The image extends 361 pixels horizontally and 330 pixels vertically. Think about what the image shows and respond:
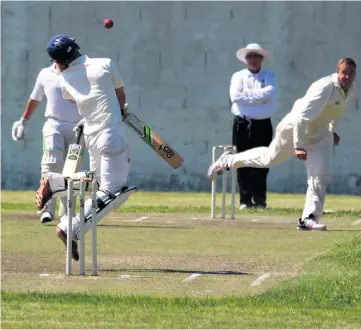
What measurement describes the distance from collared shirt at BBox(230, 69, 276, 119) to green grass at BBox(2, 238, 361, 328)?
7.48 meters

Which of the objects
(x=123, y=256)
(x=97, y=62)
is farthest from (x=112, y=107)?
(x=123, y=256)

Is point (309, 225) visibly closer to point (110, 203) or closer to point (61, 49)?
point (110, 203)

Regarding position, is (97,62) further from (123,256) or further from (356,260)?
(356,260)

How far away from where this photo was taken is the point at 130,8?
19719mm

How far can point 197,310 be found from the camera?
26.6 ft

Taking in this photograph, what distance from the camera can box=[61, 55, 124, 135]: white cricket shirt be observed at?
36.1ft

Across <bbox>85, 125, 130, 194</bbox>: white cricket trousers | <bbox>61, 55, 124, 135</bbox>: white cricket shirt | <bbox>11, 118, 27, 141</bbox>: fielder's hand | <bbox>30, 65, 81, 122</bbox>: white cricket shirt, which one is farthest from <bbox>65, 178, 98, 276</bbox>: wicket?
<bbox>11, 118, 27, 141</bbox>: fielder's hand

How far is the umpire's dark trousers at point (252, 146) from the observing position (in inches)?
661

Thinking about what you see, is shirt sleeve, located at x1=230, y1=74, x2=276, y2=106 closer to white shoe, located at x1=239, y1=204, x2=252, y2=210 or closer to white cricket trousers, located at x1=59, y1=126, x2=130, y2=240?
white shoe, located at x1=239, y1=204, x2=252, y2=210

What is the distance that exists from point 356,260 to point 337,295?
6.13 ft

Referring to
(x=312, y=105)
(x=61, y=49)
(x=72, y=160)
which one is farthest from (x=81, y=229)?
(x=312, y=105)

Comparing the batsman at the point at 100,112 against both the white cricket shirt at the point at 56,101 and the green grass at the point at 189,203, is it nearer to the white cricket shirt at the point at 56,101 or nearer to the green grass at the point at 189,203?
the white cricket shirt at the point at 56,101

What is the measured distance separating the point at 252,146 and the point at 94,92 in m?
6.10

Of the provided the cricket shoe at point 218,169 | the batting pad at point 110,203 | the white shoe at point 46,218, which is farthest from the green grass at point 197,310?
the cricket shoe at point 218,169
